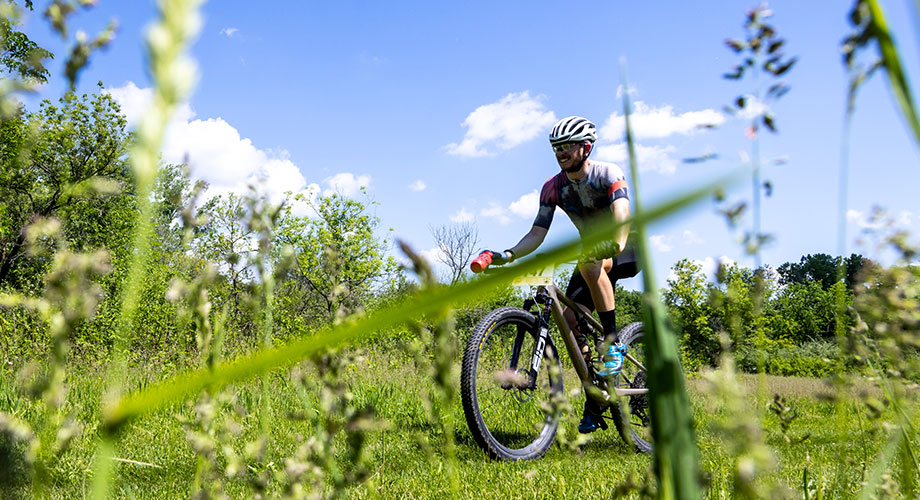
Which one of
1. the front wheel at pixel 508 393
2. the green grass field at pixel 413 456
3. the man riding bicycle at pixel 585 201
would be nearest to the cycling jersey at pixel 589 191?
the man riding bicycle at pixel 585 201

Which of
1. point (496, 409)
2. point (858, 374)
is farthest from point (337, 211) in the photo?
point (858, 374)

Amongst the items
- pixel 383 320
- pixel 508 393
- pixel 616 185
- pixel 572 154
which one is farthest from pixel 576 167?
pixel 383 320

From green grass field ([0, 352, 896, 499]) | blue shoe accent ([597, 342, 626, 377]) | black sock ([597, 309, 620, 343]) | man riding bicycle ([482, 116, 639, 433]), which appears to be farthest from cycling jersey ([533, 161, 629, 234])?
green grass field ([0, 352, 896, 499])

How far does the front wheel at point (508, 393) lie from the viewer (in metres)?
4.65

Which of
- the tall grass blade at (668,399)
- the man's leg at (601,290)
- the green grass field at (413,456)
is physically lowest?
the green grass field at (413,456)

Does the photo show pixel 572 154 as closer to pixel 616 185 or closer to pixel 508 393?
pixel 616 185

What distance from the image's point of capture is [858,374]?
1.24 metres

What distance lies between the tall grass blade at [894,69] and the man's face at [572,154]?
4.95 metres

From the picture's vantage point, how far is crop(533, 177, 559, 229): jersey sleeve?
5.39 metres

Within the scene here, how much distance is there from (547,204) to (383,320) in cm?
534

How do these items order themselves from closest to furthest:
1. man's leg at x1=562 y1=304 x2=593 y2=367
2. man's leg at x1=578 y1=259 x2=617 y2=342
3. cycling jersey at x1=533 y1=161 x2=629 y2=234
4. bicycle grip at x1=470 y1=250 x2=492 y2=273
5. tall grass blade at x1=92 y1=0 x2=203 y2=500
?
tall grass blade at x1=92 y1=0 x2=203 y2=500 → bicycle grip at x1=470 y1=250 x2=492 y2=273 → man's leg at x1=578 y1=259 x2=617 y2=342 → cycling jersey at x1=533 y1=161 x2=629 y2=234 → man's leg at x1=562 y1=304 x2=593 y2=367

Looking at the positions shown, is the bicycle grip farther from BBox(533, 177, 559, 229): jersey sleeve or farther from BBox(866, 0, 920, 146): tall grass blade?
BBox(866, 0, 920, 146): tall grass blade

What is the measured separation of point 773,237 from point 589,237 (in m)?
0.90

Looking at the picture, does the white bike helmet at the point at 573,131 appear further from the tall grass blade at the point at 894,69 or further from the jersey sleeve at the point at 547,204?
the tall grass blade at the point at 894,69
